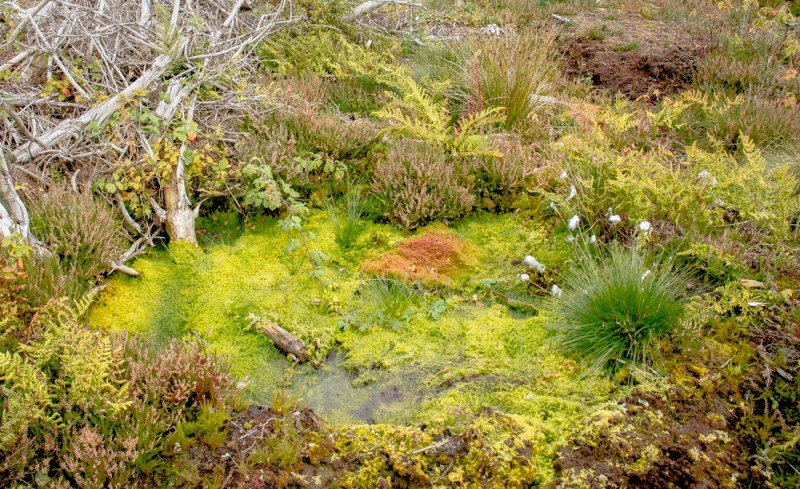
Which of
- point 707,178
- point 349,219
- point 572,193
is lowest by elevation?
point 349,219

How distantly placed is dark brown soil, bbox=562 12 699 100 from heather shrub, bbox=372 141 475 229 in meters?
3.44

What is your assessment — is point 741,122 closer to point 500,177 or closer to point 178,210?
point 500,177

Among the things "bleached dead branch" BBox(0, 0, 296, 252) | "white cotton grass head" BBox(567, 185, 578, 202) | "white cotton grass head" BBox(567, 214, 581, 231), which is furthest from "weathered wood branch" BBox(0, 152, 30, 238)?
"white cotton grass head" BBox(567, 185, 578, 202)

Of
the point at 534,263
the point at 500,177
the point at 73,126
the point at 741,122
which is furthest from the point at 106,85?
the point at 741,122

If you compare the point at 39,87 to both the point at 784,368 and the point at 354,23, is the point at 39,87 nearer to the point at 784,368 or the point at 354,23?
the point at 354,23

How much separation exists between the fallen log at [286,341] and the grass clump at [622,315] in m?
1.80

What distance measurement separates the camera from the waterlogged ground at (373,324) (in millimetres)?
Answer: 3639

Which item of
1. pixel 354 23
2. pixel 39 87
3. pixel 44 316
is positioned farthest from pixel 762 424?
pixel 354 23

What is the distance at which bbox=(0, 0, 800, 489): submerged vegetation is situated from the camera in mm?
3086

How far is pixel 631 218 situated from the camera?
4551 mm

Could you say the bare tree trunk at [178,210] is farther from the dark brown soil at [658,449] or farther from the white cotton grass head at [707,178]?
the white cotton grass head at [707,178]

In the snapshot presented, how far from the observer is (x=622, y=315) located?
3715 mm

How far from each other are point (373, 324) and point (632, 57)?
6480 mm

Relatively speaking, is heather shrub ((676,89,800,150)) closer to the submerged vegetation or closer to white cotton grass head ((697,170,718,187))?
the submerged vegetation
